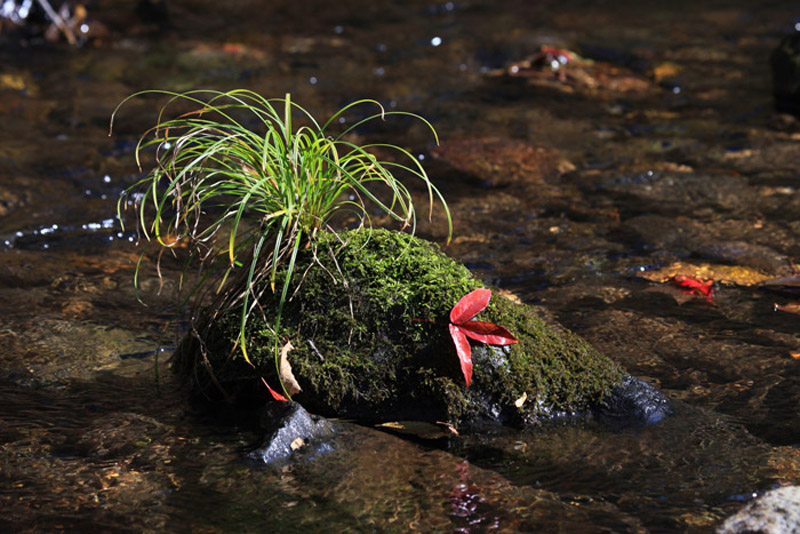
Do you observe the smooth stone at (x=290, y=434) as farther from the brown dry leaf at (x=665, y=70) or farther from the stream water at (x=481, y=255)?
the brown dry leaf at (x=665, y=70)

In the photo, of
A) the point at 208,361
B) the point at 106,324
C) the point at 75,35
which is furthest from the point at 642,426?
the point at 75,35

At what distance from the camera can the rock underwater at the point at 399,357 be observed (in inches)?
122

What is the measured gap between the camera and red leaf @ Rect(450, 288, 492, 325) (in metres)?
3.07

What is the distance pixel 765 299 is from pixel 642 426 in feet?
5.51

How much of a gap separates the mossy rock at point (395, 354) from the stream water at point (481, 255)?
15cm

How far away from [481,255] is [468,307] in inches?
79.0

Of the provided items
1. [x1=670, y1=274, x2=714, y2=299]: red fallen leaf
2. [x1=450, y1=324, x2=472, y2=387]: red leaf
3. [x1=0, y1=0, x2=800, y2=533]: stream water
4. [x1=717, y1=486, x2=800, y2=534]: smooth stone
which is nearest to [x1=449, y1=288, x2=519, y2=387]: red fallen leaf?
[x1=450, y1=324, x2=472, y2=387]: red leaf

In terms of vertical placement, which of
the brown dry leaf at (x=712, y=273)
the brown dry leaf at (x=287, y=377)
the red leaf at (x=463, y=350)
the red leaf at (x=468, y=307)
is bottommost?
the brown dry leaf at (x=712, y=273)

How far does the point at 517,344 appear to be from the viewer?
3.19 m

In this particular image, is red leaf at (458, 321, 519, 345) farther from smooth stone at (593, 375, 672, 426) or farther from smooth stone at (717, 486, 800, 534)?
smooth stone at (717, 486, 800, 534)

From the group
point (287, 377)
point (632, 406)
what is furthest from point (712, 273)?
point (287, 377)

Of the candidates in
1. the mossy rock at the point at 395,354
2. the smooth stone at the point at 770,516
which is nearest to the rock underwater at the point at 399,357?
the mossy rock at the point at 395,354

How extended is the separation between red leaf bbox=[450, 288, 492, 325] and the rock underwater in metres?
0.08

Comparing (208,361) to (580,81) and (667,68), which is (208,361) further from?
(667,68)
